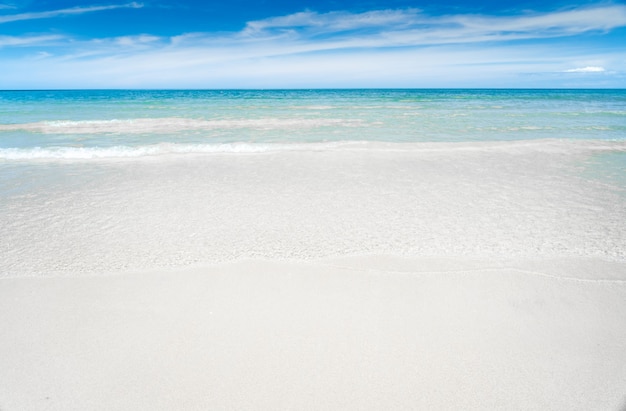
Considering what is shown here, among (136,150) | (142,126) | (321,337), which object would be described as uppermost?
(142,126)

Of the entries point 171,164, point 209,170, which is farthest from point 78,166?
point 209,170

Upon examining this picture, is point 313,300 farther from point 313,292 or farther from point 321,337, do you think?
point 321,337

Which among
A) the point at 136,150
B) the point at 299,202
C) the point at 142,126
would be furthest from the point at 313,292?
the point at 142,126

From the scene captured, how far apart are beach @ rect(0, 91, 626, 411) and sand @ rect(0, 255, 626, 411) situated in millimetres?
13

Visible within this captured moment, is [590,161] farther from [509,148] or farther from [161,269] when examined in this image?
[161,269]

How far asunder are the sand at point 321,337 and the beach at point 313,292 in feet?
0.04

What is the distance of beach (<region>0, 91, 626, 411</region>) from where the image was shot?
232 centimetres

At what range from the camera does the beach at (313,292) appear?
2322 mm

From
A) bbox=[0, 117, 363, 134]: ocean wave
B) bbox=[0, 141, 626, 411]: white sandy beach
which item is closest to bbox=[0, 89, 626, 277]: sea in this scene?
bbox=[0, 141, 626, 411]: white sandy beach

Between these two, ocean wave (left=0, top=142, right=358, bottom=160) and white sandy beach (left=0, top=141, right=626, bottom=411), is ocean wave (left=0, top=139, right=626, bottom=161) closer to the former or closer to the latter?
ocean wave (left=0, top=142, right=358, bottom=160)

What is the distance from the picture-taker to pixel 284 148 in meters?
10.2

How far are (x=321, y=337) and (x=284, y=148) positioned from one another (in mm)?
8003

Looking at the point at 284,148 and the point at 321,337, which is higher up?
the point at 284,148

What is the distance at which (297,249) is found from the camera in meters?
4.02
